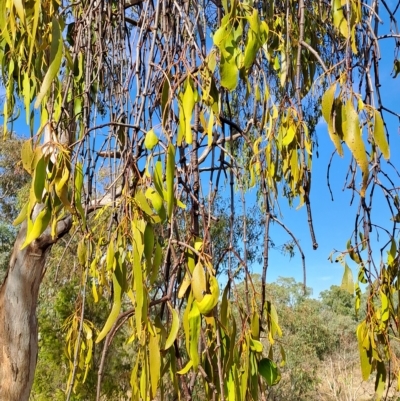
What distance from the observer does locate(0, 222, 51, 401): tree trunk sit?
1912 mm

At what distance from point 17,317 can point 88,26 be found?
1.54 metres

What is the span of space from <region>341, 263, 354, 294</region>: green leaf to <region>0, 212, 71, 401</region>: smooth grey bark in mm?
1269

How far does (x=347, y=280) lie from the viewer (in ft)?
2.97

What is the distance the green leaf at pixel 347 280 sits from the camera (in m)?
0.89

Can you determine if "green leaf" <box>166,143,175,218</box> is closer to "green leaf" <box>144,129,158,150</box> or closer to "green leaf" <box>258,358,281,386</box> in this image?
"green leaf" <box>144,129,158,150</box>

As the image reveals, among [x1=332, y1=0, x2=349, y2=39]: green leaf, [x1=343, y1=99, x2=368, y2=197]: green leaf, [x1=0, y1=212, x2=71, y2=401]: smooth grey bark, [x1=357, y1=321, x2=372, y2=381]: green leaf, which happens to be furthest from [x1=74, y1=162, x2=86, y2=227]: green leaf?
[x1=0, y1=212, x2=71, y2=401]: smooth grey bark

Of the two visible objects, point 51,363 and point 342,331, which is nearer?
point 51,363

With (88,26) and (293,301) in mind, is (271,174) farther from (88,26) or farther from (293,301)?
(293,301)

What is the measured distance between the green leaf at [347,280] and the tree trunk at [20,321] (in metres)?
1.35

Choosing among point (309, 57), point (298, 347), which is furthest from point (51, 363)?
point (298, 347)

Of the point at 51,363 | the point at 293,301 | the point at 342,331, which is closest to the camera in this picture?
the point at 51,363

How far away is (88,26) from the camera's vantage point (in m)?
0.75

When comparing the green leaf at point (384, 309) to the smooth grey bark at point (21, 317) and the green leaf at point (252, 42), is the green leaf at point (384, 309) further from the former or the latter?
the smooth grey bark at point (21, 317)

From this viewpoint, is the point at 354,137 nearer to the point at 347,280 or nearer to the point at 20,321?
the point at 347,280
